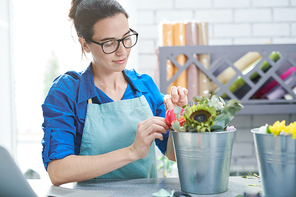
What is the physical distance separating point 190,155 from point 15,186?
17.9 inches

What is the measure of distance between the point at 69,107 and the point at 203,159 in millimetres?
583

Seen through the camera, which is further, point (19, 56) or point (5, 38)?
point (19, 56)

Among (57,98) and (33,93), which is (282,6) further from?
(33,93)

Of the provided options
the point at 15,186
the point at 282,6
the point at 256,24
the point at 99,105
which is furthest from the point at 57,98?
the point at 282,6

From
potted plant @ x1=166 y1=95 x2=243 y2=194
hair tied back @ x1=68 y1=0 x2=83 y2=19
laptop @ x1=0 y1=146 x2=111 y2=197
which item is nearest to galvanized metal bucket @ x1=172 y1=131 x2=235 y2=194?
A: potted plant @ x1=166 y1=95 x2=243 y2=194

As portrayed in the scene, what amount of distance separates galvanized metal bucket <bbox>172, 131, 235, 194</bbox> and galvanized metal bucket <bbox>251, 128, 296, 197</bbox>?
9cm

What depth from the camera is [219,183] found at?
86 cm

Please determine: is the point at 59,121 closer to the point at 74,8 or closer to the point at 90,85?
the point at 90,85

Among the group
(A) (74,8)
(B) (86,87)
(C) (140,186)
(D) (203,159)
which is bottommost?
(C) (140,186)

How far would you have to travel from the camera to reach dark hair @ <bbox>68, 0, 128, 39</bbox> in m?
1.21

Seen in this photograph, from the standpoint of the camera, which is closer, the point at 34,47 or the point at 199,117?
the point at 199,117

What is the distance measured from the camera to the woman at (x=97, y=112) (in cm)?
107

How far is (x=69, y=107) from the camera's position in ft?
3.86

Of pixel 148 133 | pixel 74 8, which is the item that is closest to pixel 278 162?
pixel 148 133
